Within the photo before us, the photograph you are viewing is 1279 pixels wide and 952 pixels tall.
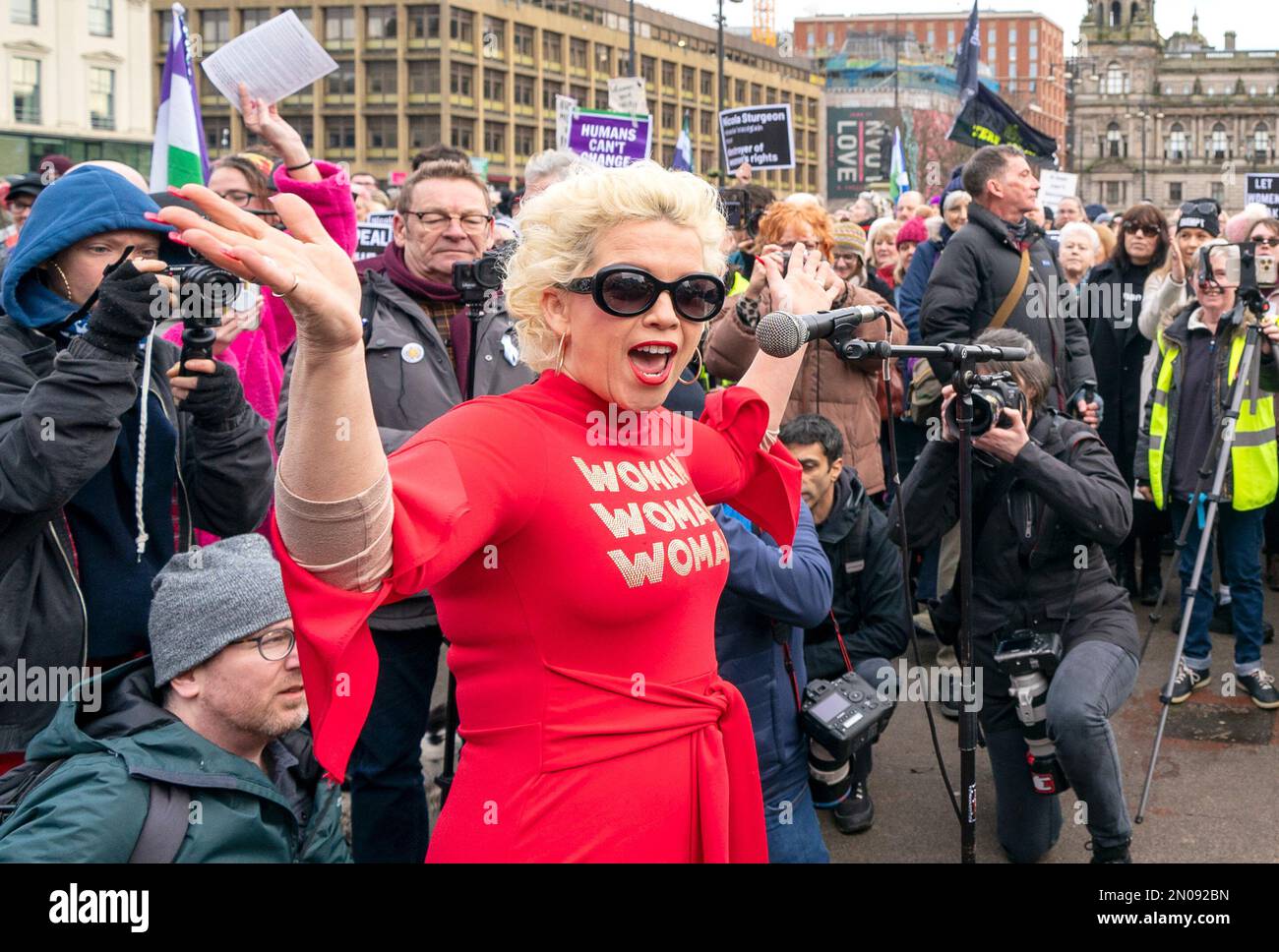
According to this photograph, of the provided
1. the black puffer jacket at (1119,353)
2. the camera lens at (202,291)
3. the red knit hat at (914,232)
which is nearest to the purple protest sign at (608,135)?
the red knit hat at (914,232)

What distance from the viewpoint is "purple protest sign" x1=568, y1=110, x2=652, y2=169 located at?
412 inches

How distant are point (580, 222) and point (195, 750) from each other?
1.42 meters

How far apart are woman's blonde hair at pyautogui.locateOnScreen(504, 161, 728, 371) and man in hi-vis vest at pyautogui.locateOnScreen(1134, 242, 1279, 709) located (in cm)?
414

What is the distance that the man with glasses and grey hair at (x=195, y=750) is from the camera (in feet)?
8.25

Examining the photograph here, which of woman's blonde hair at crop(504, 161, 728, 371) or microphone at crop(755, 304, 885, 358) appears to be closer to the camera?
woman's blonde hair at crop(504, 161, 728, 371)

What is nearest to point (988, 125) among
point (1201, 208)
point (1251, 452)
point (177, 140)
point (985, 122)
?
point (985, 122)

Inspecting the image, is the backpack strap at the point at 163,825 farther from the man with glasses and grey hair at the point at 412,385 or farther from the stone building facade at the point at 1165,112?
the stone building facade at the point at 1165,112

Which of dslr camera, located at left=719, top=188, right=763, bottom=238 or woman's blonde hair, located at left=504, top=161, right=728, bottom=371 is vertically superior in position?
dslr camera, located at left=719, top=188, right=763, bottom=238

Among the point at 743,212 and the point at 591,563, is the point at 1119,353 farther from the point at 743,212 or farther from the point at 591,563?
the point at 591,563

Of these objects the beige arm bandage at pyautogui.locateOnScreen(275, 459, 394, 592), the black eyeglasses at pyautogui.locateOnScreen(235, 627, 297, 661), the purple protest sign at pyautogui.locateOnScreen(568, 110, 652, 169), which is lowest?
the black eyeglasses at pyautogui.locateOnScreen(235, 627, 297, 661)

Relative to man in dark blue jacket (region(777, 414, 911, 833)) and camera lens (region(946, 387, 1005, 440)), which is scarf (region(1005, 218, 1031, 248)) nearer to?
man in dark blue jacket (region(777, 414, 911, 833))

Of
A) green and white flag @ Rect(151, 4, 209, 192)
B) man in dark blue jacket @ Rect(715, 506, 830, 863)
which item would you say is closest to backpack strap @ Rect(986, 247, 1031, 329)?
man in dark blue jacket @ Rect(715, 506, 830, 863)

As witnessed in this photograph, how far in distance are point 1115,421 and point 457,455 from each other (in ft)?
23.4

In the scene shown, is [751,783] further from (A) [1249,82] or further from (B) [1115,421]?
(A) [1249,82]
